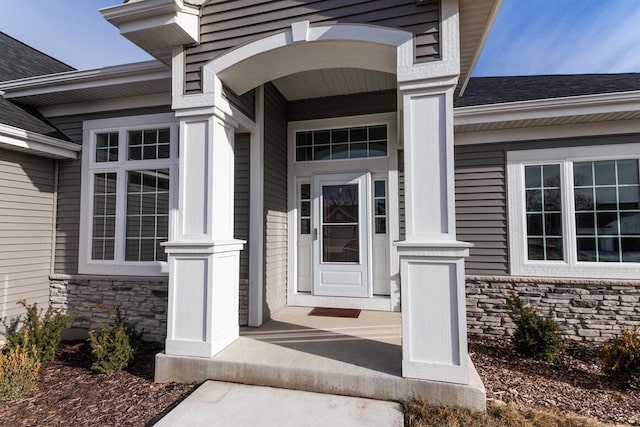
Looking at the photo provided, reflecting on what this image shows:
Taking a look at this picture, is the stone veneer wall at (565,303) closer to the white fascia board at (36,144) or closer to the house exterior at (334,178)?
the house exterior at (334,178)

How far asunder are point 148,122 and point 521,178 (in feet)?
15.6

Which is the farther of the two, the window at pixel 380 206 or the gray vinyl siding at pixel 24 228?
the window at pixel 380 206

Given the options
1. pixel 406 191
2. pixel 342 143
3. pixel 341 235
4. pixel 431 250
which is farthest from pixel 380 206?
pixel 431 250

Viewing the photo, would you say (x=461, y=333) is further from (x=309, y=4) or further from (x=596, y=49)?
(x=596, y=49)

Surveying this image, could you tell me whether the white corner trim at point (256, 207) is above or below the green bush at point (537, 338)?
above

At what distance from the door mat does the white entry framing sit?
10 cm

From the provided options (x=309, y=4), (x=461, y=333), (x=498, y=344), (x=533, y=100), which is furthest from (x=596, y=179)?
(x=309, y=4)

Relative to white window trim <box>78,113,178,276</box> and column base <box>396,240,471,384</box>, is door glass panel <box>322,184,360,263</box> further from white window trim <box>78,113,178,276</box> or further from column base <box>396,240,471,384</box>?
column base <box>396,240,471,384</box>

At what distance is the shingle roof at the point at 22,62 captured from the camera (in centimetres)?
499

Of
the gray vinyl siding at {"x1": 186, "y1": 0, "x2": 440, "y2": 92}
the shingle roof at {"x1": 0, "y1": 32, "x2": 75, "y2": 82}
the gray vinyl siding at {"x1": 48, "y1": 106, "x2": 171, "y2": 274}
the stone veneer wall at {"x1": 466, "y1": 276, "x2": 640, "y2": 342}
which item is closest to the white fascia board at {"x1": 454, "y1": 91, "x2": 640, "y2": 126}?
the gray vinyl siding at {"x1": 186, "y1": 0, "x2": 440, "y2": 92}

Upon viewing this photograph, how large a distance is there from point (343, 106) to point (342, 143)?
53cm

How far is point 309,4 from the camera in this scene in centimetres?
287

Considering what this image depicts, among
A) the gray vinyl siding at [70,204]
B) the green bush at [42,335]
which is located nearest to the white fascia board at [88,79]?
the gray vinyl siding at [70,204]

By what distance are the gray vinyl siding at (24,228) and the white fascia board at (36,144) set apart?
0.74 feet
